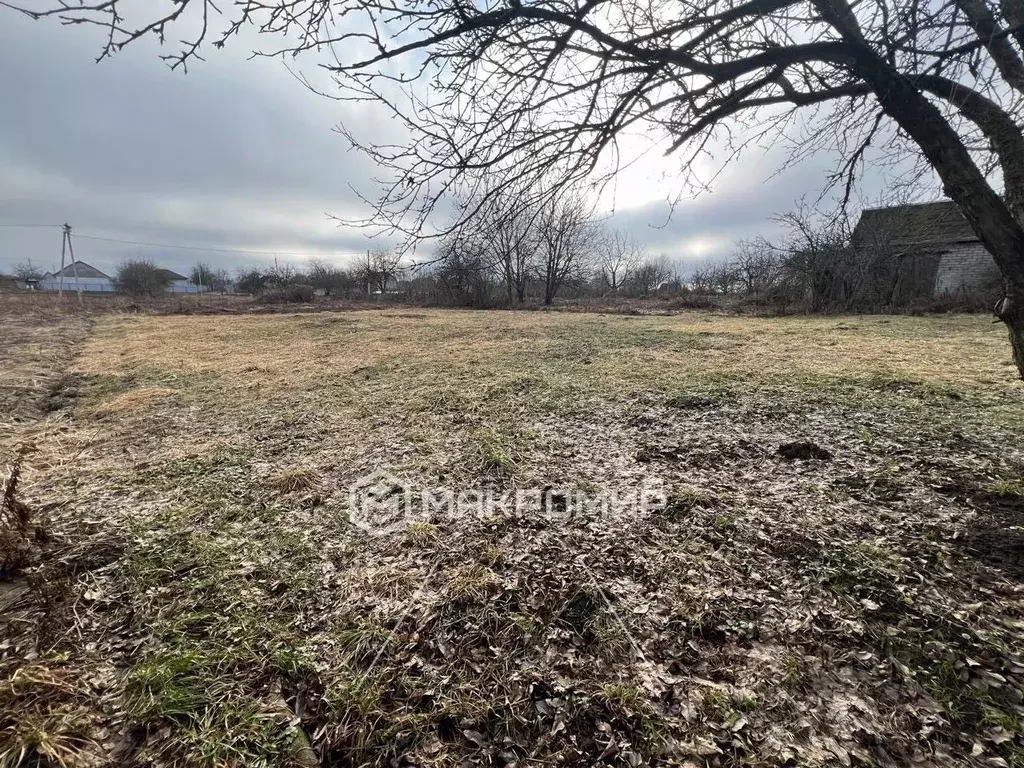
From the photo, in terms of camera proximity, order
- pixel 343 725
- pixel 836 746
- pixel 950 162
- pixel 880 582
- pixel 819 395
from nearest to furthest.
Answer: pixel 836 746
pixel 343 725
pixel 880 582
pixel 950 162
pixel 819 395

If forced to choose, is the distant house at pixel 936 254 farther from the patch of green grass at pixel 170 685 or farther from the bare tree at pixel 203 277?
the bare tree at pixel 203 277

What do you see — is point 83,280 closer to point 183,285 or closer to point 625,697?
point 183,285

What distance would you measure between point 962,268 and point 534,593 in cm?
2391

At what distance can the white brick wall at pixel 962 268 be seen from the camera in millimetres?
16094

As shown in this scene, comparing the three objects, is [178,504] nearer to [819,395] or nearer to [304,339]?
[819,395]

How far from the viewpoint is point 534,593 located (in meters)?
1.92

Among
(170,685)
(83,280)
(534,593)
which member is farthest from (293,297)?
(83,280)

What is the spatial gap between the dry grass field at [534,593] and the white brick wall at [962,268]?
1759cm

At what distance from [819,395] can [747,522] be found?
3087mm

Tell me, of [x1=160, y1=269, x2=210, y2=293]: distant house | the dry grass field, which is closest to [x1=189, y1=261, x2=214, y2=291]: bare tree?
[x1=160, y1=269, x2=210, y2=293]: distant house

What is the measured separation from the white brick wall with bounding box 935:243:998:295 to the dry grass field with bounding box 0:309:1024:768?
1759cm

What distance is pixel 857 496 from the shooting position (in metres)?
2.55

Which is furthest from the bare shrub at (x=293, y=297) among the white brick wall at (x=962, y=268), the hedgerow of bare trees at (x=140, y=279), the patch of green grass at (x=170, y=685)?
the white brick wall at (x=962, y=268)

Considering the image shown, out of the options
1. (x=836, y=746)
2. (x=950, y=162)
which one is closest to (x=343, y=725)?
(x=836, y=746)
